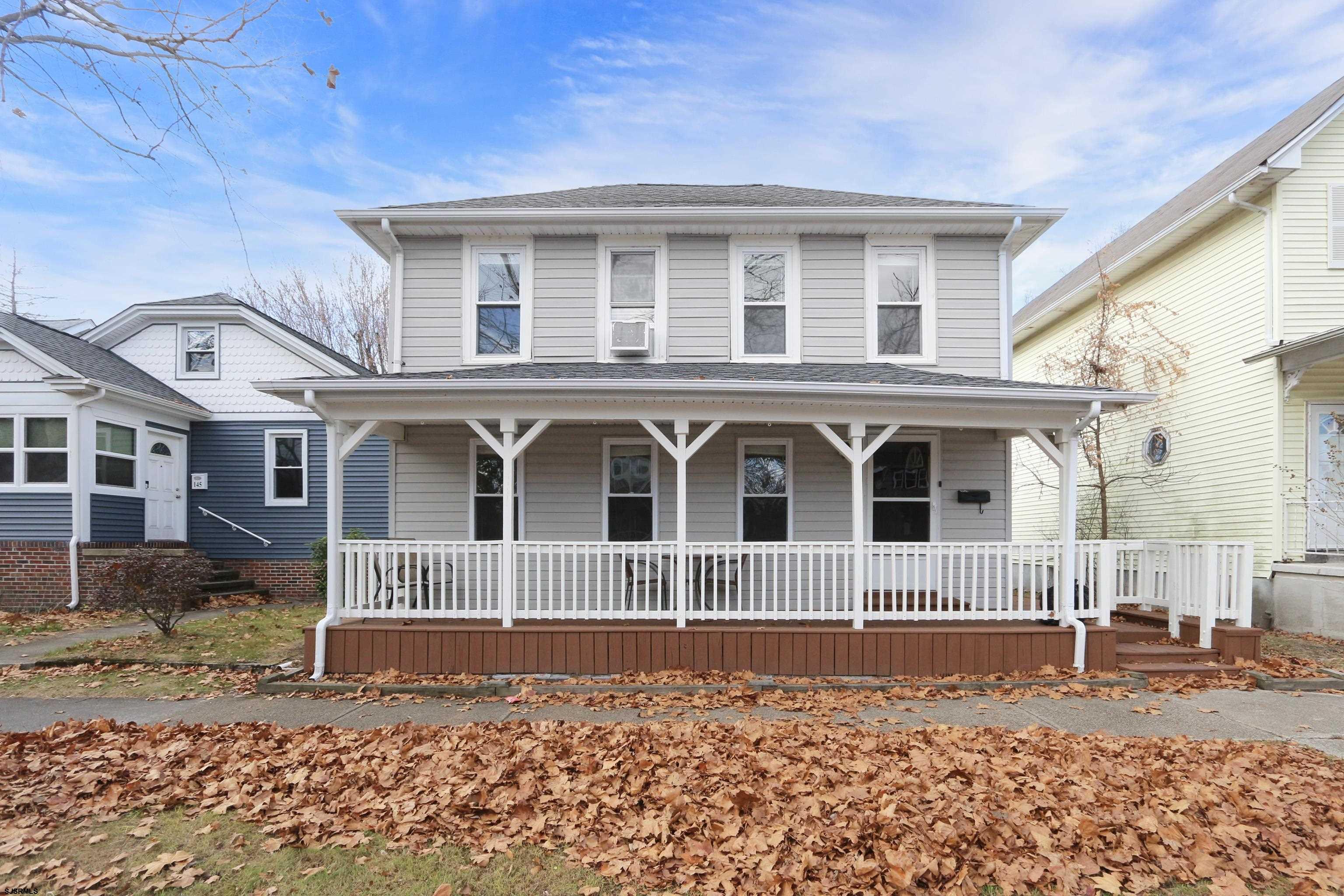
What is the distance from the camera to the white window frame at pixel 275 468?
Result: 14.2 metres

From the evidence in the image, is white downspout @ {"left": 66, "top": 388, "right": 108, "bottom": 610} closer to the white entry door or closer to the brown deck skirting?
the white entry door

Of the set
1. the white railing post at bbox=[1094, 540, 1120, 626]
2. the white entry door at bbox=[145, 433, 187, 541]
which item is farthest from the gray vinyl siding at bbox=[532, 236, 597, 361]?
the white entry door at bbox=[145, 433, 187, 541]

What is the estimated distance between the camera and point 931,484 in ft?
31.8

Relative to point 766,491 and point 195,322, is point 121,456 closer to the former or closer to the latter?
point 195,322

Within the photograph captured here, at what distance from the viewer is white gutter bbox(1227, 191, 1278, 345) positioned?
1066 cm

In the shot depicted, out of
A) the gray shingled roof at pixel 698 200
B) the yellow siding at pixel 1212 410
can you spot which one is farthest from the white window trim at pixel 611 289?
the yellow siding at pixel 1212 410

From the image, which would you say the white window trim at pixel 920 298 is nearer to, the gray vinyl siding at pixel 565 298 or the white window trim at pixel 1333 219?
the gray vinyl siding at pixel 565 298

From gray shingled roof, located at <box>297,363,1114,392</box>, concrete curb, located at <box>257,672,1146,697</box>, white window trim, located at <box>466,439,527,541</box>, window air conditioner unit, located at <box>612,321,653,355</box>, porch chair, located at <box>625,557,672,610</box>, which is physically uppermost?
window air conditioner unit, located at <box>612,321,653,355</box>

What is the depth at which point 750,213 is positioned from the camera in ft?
30.5

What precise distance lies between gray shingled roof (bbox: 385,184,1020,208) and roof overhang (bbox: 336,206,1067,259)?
11cm

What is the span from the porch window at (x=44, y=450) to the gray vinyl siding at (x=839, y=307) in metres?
12.8

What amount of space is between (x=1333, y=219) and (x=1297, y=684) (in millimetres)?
7791

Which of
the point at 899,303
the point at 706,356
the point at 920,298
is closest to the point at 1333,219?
the point at 920,298

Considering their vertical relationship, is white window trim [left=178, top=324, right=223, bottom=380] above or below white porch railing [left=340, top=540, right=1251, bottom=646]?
above
